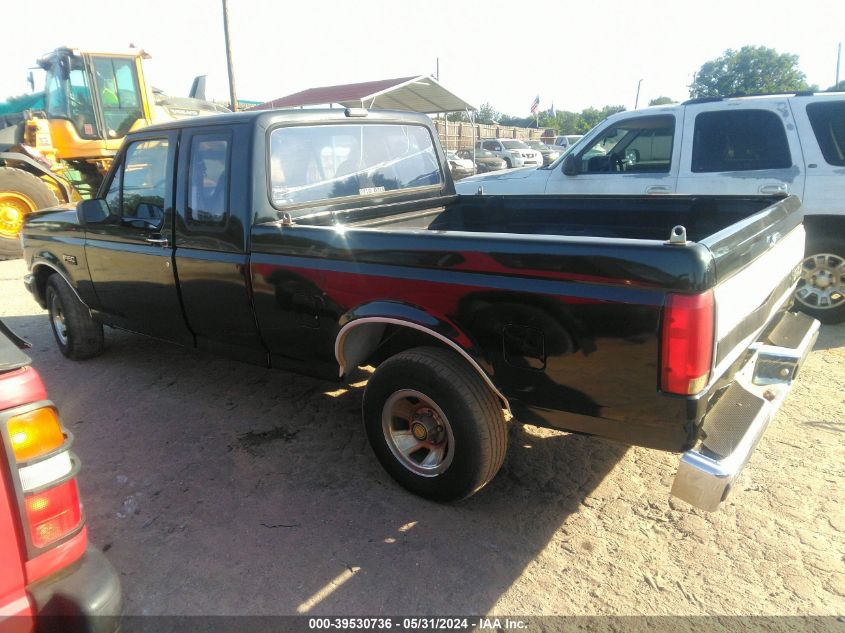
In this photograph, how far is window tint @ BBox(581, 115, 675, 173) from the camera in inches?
223

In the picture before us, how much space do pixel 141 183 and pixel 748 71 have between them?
6160cm

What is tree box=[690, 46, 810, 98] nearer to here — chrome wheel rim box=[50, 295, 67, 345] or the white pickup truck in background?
the white pickup truck in background

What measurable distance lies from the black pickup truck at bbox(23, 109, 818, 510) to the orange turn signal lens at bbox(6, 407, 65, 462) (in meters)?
1.43

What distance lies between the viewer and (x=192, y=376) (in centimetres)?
466

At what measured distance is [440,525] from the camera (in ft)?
9.11

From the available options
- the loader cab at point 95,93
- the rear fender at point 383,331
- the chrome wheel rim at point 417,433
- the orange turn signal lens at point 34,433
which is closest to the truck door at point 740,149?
the rear fender at point 383,331

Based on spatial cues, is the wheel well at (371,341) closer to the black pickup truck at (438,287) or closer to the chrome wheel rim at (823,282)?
the black pickup truck at (438,287)

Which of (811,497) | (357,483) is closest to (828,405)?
(811,497)

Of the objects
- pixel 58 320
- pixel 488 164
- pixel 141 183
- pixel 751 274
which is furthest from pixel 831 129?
pixel 488 164

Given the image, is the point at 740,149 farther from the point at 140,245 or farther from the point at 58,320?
the point at 58,320

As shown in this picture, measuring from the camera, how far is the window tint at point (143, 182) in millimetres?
3748

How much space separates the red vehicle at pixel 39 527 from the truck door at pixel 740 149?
5449 millimetres

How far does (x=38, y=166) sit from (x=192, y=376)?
7.80 meters

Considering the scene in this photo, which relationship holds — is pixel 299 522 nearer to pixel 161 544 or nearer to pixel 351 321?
pixel 161 544
